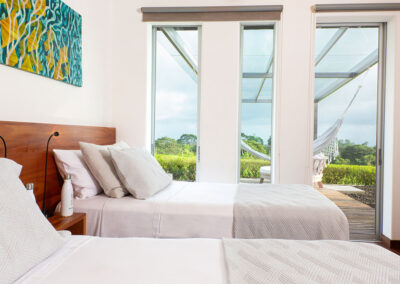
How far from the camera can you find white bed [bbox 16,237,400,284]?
0.78 m

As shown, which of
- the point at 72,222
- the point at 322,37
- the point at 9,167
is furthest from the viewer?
the point at 322,37

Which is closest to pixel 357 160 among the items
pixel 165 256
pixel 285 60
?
pixel 285 60

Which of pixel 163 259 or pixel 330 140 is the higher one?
Result: pixel 330 140

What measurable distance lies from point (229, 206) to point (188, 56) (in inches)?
78.7

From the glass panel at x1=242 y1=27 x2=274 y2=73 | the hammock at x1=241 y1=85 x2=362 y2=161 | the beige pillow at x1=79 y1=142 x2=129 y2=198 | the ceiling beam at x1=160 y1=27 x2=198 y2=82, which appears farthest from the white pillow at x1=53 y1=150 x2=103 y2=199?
the hammock at x1=241 y1=85 x2=362 y2=161

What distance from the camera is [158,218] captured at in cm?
160

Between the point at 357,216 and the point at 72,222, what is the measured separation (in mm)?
2923

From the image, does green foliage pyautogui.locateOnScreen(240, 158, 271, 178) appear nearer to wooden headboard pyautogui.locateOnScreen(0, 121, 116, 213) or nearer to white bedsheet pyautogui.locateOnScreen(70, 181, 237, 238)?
white bedsheet pyautogui.locateOnScreen(70, 181, 237, 238)

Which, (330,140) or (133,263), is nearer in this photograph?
(133,263)

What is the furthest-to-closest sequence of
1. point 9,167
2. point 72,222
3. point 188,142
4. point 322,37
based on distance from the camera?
point 188,142, point 322,37, point 72,222, point 9,167

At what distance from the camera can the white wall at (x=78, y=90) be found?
Result: 5.02 ft

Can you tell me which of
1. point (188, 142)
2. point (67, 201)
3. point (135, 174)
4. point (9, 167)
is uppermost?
point (188, 142)

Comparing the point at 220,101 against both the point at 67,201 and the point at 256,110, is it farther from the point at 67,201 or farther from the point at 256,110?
the point at 67,201

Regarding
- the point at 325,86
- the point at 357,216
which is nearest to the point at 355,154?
the point at 357,216
